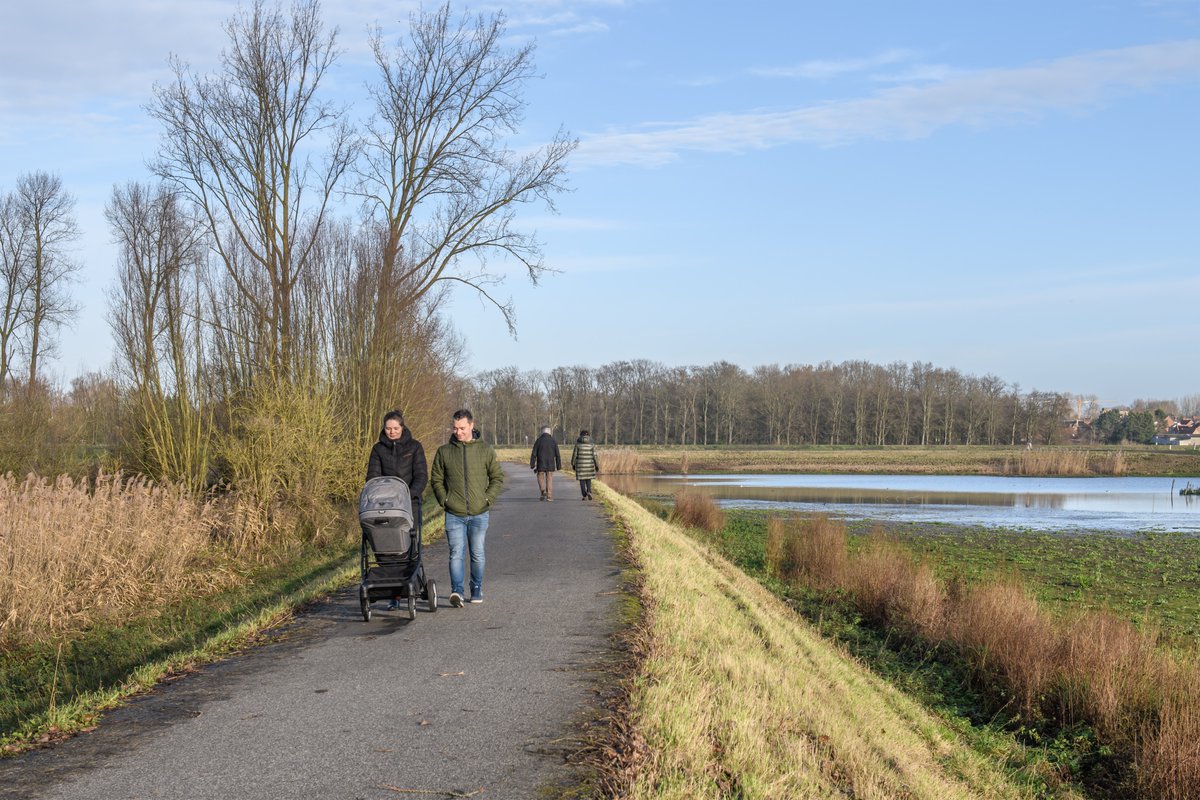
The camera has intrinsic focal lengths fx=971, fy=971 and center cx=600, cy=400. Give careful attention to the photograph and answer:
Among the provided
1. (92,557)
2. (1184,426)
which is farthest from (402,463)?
(1184,426)

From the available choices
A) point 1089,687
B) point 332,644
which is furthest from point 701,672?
point 1089,687

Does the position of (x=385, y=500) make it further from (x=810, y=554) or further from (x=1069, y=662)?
(x=810, y=554)

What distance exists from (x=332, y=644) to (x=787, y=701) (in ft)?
12.8

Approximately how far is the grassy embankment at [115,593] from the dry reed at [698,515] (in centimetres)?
1356

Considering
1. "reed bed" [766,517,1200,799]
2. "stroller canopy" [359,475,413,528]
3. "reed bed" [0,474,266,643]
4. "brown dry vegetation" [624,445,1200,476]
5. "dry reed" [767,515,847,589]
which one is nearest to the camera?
"reed bed" [766,517,1200,799]

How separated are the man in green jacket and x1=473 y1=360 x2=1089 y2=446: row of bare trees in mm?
102086

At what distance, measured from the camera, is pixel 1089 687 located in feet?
34.5

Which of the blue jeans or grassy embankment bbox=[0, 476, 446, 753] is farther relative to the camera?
the blue jeans

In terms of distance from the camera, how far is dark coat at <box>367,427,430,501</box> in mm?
9828

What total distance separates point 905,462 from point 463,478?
7220 centimetres

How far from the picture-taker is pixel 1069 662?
36.4 feet

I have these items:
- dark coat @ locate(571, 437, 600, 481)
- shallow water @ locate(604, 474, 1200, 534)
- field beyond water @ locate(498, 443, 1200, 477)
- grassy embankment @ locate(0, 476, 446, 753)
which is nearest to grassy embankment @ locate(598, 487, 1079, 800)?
grassy embankment @ locate(0, 476, 446, 753)

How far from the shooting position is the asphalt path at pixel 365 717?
16.5 feet

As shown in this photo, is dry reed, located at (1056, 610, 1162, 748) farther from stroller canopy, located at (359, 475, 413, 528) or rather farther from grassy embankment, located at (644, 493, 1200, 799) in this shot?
stroller canopy, located at (359, 475, 413, 528)
